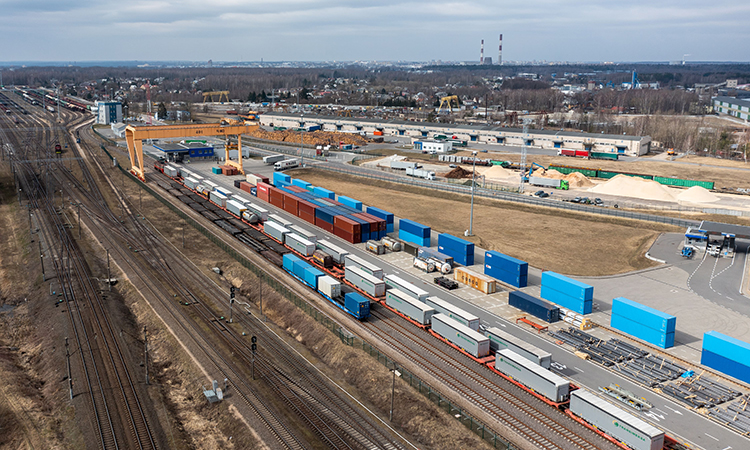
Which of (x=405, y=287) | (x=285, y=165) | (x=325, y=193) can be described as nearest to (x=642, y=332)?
(x=405, y=287)

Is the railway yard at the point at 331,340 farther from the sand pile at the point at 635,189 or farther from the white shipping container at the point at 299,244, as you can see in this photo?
the sand pile at the point at 635,189

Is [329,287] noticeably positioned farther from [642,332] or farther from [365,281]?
[642,332]

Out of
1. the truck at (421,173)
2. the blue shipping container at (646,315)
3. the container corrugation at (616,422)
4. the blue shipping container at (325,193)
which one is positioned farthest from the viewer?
the truck at (421,173)

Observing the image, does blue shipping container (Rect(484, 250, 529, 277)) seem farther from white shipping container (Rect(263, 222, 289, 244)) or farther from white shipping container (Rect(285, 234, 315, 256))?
white shipping container (Rect(263, 222, 289, 244))

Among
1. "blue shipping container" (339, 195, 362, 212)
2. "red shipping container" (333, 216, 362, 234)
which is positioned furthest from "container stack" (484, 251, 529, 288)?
"blue shipping container" (339, 195, 362, 212)

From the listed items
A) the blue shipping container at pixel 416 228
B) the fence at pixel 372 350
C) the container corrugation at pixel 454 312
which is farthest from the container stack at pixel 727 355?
the blue shipping container at pixel 416 228

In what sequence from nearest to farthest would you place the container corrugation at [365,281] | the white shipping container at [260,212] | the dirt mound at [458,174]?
the container corrugation at [365,281], the white shipping container at [260,212], the dirt mound at [458,174]

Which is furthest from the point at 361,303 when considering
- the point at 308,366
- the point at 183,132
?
the point at 183,132
